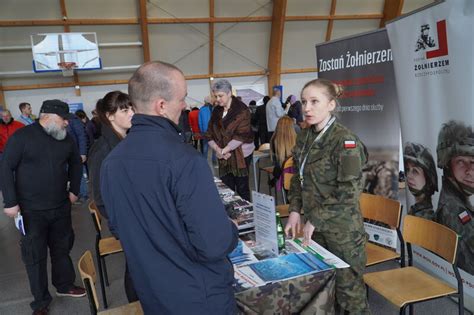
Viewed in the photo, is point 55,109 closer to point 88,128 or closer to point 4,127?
point 4,127

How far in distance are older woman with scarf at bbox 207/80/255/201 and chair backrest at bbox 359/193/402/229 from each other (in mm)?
1156

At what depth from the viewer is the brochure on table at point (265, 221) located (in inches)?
56.8


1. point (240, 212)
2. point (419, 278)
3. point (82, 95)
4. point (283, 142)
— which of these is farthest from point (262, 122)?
point (419, 278)

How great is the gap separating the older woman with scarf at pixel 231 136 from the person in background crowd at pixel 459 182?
4.91ft

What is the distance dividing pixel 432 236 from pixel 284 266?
2.98 ft

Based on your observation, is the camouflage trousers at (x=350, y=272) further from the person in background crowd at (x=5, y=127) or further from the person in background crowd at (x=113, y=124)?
the person in background crowd at (x=5, y=127)

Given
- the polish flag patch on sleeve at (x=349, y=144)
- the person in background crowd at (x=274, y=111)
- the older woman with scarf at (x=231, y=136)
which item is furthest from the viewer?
the person in background crowd at (x=274, y=111)

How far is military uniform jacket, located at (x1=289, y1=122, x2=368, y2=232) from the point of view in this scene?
1543 millimetres

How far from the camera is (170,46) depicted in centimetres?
951

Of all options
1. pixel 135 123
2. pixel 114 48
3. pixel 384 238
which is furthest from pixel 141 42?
pixel 135 123

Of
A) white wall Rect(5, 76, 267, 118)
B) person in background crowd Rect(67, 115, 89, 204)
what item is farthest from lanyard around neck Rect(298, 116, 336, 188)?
white wall Rect(5, 76, 267, 118)

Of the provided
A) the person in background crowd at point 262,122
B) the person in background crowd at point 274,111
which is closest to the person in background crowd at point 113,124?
the person in background crowd at point 274,111

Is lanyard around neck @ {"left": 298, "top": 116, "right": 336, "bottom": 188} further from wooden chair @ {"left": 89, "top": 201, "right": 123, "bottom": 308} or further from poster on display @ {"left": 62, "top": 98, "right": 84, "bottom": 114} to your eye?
poster on display @ {"left": 62, "top": 98, "right": 84, "bottom": 114}

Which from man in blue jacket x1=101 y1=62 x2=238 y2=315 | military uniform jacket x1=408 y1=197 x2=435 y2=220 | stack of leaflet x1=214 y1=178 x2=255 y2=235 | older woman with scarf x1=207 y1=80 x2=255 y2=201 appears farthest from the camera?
older woman with scarf x1=207 y1=80 x2=255 y2=201
